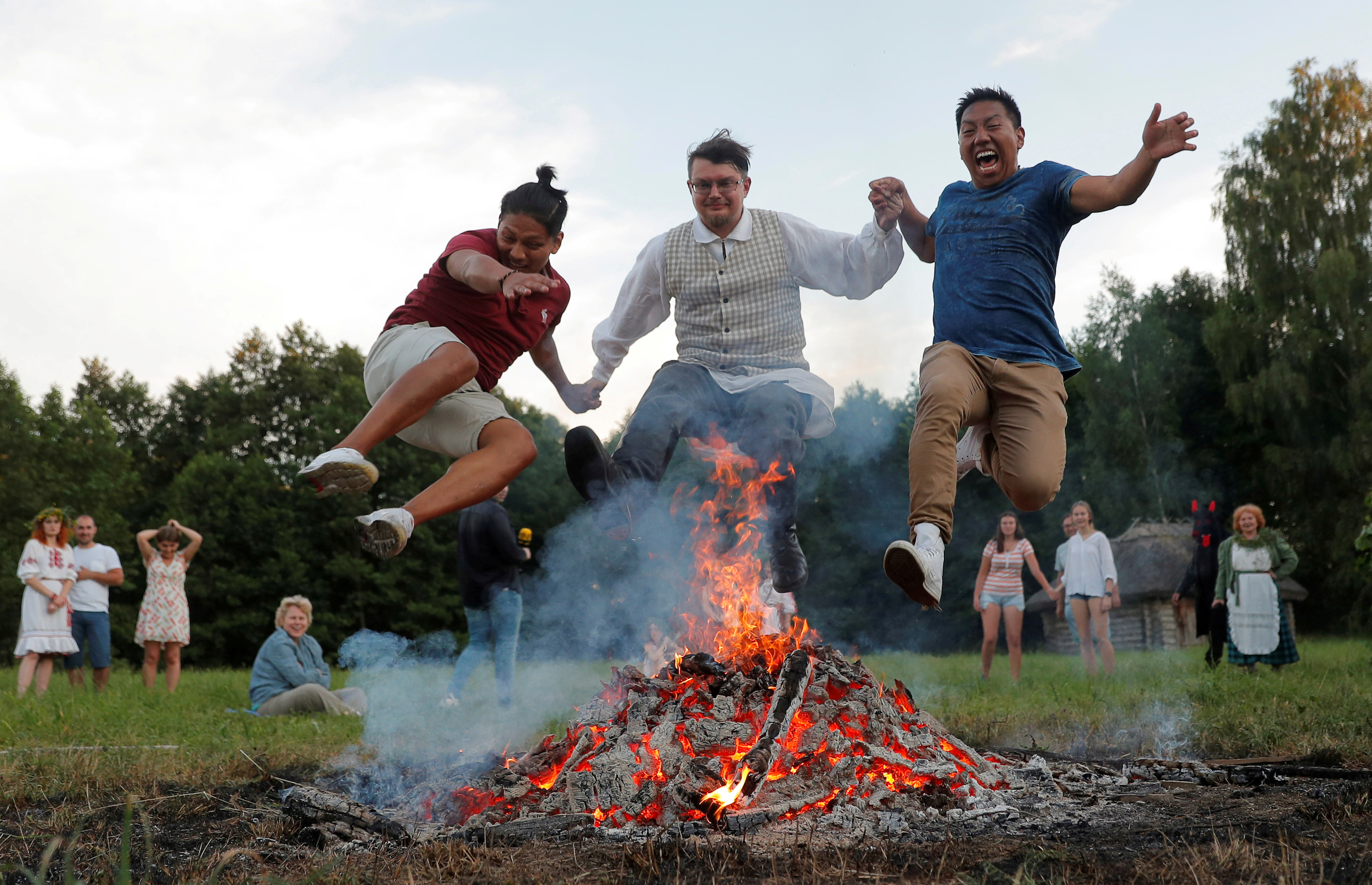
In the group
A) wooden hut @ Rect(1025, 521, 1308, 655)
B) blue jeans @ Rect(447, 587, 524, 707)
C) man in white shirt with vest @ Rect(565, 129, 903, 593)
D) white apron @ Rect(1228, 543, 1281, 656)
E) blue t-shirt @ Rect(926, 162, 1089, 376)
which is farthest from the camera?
wooden hut @ Rect(1025, 521, 1308, 655)

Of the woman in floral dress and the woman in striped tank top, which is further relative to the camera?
the woman in floral dress

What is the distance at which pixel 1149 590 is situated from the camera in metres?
24.5

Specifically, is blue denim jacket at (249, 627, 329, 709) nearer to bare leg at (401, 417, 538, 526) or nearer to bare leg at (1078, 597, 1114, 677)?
bare leg at (401, 417, 538, 526)

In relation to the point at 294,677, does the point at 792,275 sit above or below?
above

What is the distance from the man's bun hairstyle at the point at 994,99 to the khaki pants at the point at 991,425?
43.2 inches

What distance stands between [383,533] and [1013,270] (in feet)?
9.29

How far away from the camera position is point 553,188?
184 inches

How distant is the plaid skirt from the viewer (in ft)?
30.5

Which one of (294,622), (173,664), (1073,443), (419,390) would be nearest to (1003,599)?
(294,622)

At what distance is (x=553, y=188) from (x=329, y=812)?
2.76m

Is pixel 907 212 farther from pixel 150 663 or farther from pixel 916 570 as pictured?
pixel 150 663

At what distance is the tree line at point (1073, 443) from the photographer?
83.6 ft

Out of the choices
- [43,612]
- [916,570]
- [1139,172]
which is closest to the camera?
[916,570]

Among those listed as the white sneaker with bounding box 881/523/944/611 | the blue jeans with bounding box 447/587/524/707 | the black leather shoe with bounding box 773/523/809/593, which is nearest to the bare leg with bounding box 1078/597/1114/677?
the blue jeans with bounding box 447/587/524/707
